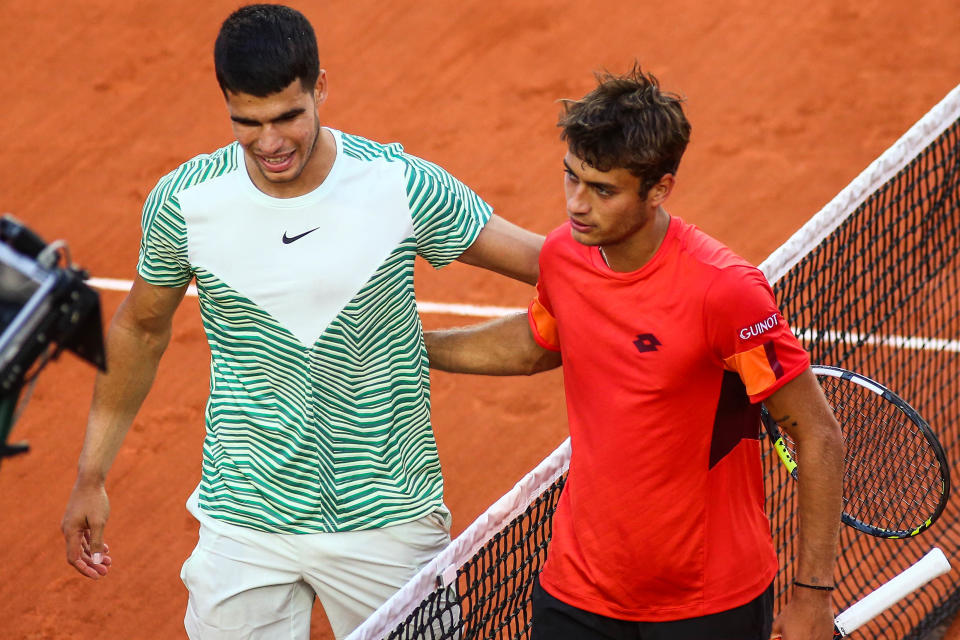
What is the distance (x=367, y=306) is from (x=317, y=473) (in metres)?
0.51

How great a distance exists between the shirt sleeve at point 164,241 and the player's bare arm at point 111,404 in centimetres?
8

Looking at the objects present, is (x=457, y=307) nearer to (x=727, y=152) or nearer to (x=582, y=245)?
(x=727, y=152)

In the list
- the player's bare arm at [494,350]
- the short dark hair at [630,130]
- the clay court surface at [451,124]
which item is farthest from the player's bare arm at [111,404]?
the clay court surface at [451,124]

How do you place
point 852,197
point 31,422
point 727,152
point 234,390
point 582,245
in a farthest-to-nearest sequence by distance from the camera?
point 727,152 → point 31,422 → point 852,197 → point 234,390 → point 582,245

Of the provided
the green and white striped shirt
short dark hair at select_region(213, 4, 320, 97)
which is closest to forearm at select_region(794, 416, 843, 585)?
the green and white striped shirt

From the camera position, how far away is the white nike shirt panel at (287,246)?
12.1 ft

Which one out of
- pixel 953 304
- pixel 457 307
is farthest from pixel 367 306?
pixel 953 304

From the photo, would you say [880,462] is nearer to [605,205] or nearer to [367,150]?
[605,205]

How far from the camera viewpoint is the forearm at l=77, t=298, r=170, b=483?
394 centimetres

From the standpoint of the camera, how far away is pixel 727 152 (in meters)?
8.74

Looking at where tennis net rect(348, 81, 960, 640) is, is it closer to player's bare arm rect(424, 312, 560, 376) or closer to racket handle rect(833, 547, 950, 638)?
player's bare arm rect(424, 312, 560, 376)

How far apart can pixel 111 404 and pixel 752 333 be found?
1.96 metres

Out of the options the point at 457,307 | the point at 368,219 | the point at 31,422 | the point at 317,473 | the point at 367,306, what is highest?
the point at 368,219

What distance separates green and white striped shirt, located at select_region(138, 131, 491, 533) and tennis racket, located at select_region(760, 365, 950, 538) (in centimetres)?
115
